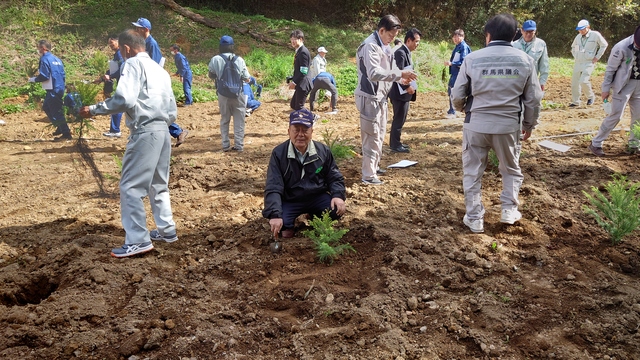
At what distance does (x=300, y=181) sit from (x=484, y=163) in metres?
1.80

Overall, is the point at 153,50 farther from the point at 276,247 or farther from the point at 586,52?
the point at 586,52

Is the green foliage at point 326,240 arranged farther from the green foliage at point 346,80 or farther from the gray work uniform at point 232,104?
the green foliage at point 346,80

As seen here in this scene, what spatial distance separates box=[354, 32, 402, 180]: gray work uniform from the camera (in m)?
5.55

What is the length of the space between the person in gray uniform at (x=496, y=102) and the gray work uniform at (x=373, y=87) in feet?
3.90

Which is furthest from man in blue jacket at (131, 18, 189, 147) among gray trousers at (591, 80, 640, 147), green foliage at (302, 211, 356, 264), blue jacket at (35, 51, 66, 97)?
gray trousers at (591, 80, 640, 147)

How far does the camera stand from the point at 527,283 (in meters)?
3.95

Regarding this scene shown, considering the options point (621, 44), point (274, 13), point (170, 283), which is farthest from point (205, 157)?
point (274, 13)

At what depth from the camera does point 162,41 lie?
16.0 metres

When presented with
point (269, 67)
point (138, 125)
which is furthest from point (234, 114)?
point (269, 67)

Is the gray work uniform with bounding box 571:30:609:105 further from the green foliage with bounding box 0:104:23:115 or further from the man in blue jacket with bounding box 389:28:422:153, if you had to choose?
the green foliage with bounding box 0:104:23:115

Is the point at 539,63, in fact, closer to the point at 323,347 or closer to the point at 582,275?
the point at 582,275

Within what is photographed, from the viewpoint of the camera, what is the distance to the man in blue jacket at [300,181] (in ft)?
14.4

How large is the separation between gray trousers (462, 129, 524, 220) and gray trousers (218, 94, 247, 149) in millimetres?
4143

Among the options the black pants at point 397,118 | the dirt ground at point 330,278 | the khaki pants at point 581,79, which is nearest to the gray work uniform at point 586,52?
the khaki pants at point 581,79
